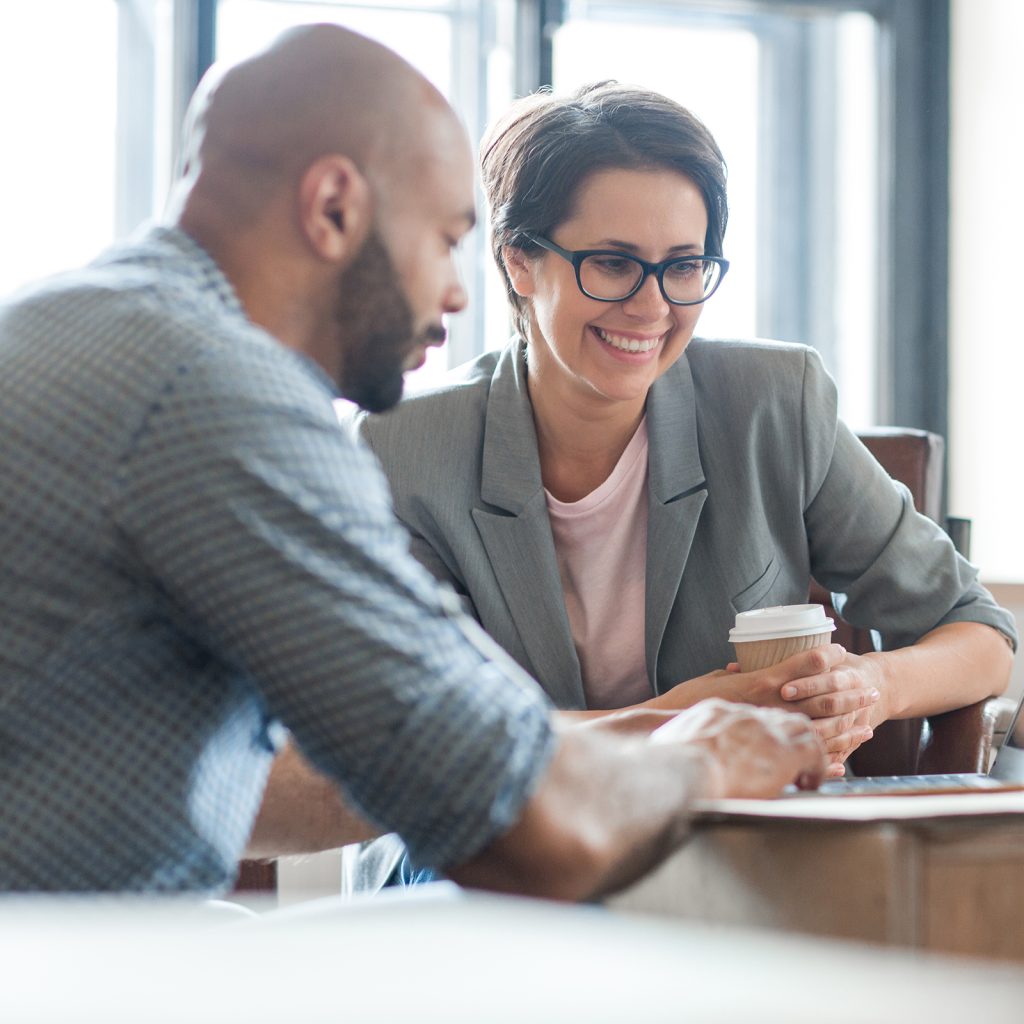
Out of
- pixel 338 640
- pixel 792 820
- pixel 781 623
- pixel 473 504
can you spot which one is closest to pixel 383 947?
pixel 338 640

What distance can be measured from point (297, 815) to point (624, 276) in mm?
813

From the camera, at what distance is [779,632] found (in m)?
1.40

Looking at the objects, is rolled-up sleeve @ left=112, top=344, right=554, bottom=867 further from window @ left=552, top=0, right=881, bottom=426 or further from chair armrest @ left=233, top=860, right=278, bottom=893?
window @ left=552, top=0, right=881, bottom=426

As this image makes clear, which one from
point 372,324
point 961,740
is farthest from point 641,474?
point 372,324

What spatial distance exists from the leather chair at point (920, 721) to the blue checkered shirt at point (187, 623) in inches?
39.1

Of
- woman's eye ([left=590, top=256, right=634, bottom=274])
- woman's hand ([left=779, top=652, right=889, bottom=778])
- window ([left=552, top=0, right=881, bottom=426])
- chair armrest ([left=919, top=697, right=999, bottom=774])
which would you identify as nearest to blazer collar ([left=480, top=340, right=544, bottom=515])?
woman's eye ([left=590, top=256, right=634, bottom=274])

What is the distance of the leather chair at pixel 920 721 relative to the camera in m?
1.65

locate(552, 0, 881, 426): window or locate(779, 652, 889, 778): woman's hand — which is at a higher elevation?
locate(552, 0, 881, 426): window

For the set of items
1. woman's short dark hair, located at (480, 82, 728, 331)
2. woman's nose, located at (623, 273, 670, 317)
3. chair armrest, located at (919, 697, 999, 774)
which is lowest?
chair armrest, located at (919, 697, 999, 774)

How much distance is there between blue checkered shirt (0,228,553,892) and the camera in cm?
78

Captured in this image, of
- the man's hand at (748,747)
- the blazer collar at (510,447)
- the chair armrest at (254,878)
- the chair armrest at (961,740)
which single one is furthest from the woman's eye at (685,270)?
the chair armrest at (254,878)

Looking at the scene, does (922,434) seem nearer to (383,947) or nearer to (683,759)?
(683,759)

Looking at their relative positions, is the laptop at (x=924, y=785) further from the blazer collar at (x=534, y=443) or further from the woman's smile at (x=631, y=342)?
the woman's smile at (x=631, y=342)

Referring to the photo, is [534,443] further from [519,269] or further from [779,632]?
[779,632]
